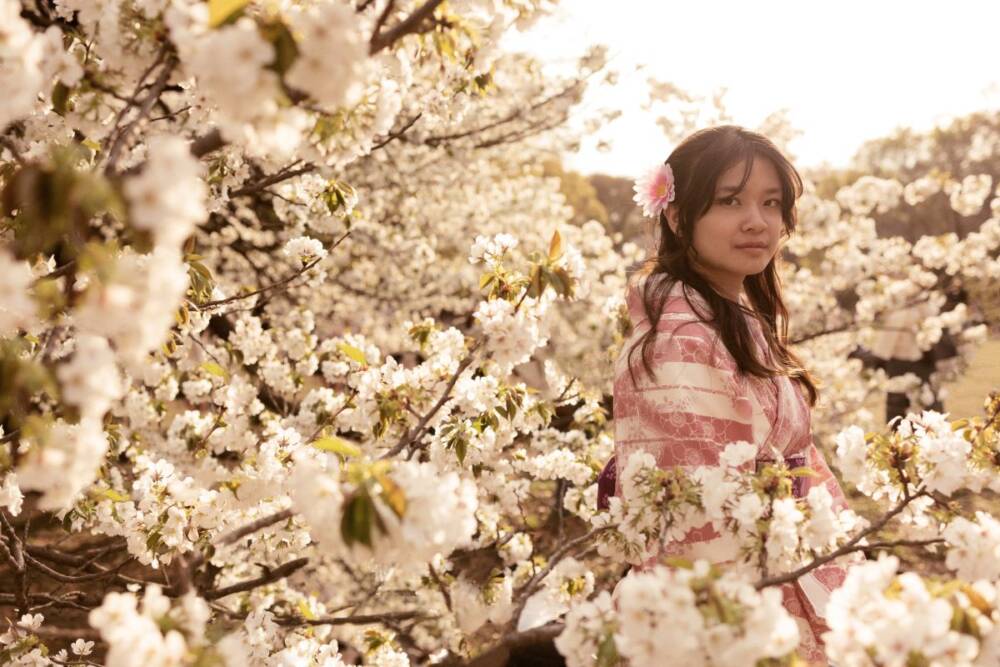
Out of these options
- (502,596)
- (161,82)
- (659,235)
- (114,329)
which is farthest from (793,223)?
(114,329)

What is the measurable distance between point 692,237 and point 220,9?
6.36 feet

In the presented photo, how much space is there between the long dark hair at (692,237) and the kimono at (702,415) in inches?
1.5

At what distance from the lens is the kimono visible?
212 cm

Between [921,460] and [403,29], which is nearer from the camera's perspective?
[403,29]

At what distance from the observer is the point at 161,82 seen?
1246mm

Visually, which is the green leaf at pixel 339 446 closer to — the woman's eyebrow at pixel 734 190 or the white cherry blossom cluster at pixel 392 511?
the white cherry blossom cluster at pixel 392 511

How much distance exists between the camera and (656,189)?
2721mm

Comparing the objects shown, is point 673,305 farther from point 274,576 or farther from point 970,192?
point 970,192

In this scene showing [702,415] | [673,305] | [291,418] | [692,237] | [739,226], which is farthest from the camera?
[291,418]

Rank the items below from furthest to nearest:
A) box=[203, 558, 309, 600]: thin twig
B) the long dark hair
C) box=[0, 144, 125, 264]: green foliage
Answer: the long dark hair → box=[203, 558, 309, 600]: thin twig → box=[0, 144, 125, 264]: green foliage

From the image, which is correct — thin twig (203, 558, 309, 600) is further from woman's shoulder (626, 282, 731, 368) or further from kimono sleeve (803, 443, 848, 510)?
kimono sleeve (803, 443, 848, 510)

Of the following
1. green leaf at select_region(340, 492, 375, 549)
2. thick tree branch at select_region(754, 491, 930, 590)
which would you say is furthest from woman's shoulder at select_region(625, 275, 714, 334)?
green leaf at select_region(340, 492, 375, 549)

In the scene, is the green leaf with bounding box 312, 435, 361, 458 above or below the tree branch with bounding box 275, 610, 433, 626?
below

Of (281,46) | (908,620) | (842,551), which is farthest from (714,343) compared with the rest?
(281,46)
